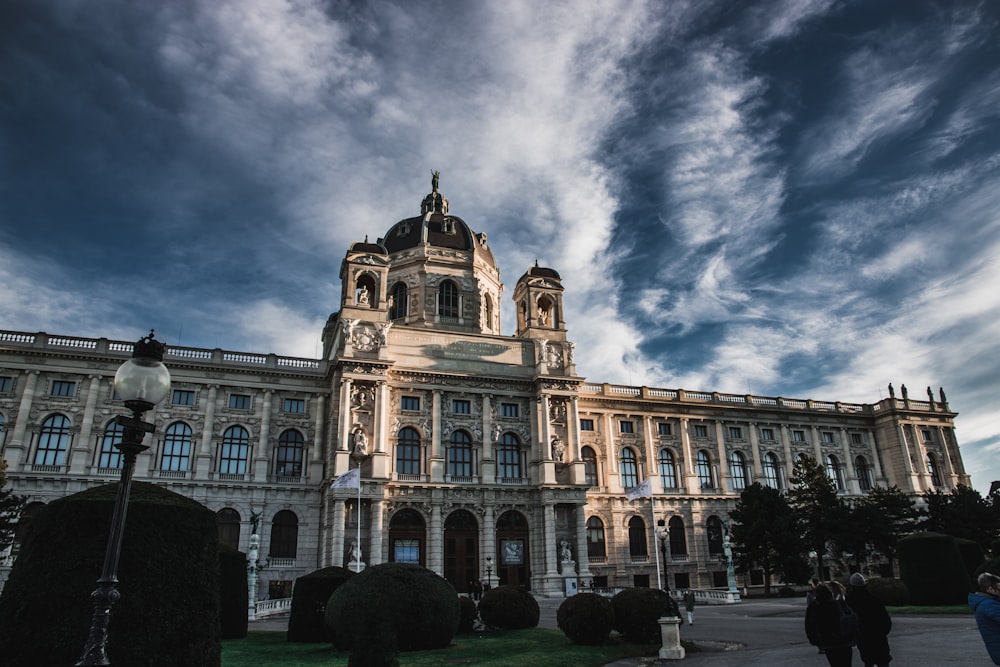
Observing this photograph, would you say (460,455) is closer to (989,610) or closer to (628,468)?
(628,468)

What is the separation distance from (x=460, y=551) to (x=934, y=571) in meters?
27.8

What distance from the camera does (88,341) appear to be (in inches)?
1832

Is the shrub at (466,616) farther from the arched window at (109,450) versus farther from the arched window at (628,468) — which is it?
the arched window at (628,468)

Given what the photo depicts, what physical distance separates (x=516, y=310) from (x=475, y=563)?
72.8 ft

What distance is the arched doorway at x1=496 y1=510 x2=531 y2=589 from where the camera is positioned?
156 ft

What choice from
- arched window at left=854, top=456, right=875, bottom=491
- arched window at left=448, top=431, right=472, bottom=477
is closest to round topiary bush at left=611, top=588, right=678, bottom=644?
arched window at left=448, top=431, right=472, bottom=477

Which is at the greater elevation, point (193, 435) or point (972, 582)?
point (193, 435)

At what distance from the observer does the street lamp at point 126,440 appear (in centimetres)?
761

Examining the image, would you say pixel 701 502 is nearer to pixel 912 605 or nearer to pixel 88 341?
pixel 912 605

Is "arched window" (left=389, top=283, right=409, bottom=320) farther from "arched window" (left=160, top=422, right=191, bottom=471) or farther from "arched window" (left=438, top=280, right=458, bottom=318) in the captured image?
"arched window" (left=160, top=422, right=191, bottom=471)

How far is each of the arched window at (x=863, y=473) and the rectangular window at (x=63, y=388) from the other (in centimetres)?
6450

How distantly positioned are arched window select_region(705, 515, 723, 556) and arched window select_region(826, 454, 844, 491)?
45.5 ft

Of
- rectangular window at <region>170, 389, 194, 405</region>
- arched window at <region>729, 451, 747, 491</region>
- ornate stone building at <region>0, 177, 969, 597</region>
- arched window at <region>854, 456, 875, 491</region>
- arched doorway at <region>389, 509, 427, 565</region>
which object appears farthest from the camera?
arched window at <region>854, 456, 875, 491</region>

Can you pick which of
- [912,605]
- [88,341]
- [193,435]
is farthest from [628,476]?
[88,341]
